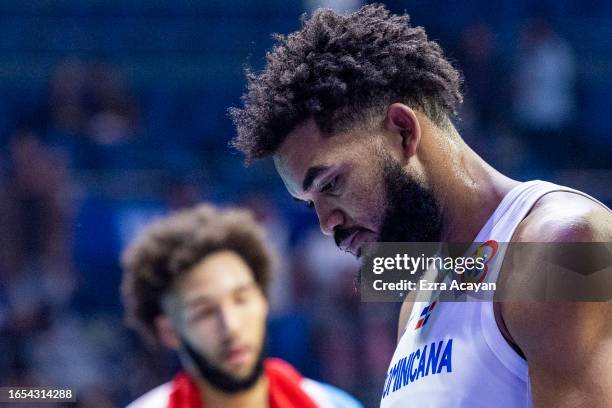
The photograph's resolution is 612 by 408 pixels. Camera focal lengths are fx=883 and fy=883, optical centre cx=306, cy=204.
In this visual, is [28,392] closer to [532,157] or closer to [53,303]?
[53,303]

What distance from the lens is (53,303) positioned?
422 centimetres

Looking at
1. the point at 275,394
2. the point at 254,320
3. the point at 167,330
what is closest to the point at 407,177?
the point at 275,394

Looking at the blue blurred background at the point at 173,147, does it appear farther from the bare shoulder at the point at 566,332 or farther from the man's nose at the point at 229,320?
the bare shoulder at the point at 566,332

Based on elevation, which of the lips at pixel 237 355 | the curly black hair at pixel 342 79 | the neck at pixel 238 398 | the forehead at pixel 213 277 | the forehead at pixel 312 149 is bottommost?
the neck at pixel 238 398

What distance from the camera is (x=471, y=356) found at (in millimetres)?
1455

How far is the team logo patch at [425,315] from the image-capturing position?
1692 millimetres

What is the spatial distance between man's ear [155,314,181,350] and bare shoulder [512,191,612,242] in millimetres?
1473

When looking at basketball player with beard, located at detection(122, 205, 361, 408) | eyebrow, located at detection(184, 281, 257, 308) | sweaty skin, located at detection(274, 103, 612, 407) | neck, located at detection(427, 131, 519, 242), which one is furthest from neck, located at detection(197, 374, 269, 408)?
neck, located at detection(427, 131, 519, 242)

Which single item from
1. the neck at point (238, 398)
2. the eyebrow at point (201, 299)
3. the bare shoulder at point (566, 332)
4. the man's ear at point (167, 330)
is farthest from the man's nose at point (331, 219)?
the man's ear at point (167, 330)

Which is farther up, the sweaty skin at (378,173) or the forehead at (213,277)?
the sweaty skin at (378,173)

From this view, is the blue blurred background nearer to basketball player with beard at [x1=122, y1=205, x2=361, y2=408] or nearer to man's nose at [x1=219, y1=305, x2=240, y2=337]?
basketball player with beard at [x1=122, y1=205, x2=361, y2=408]

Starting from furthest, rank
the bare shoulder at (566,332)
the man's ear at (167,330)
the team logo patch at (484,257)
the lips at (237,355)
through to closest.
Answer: the man's ear at (167,330)
the lips at (237,355)
the team logo patch at (484,257)
the bare shoulder at (566,332)

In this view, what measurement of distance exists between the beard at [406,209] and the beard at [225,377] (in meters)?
0.79

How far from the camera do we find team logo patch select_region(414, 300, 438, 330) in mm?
1692
